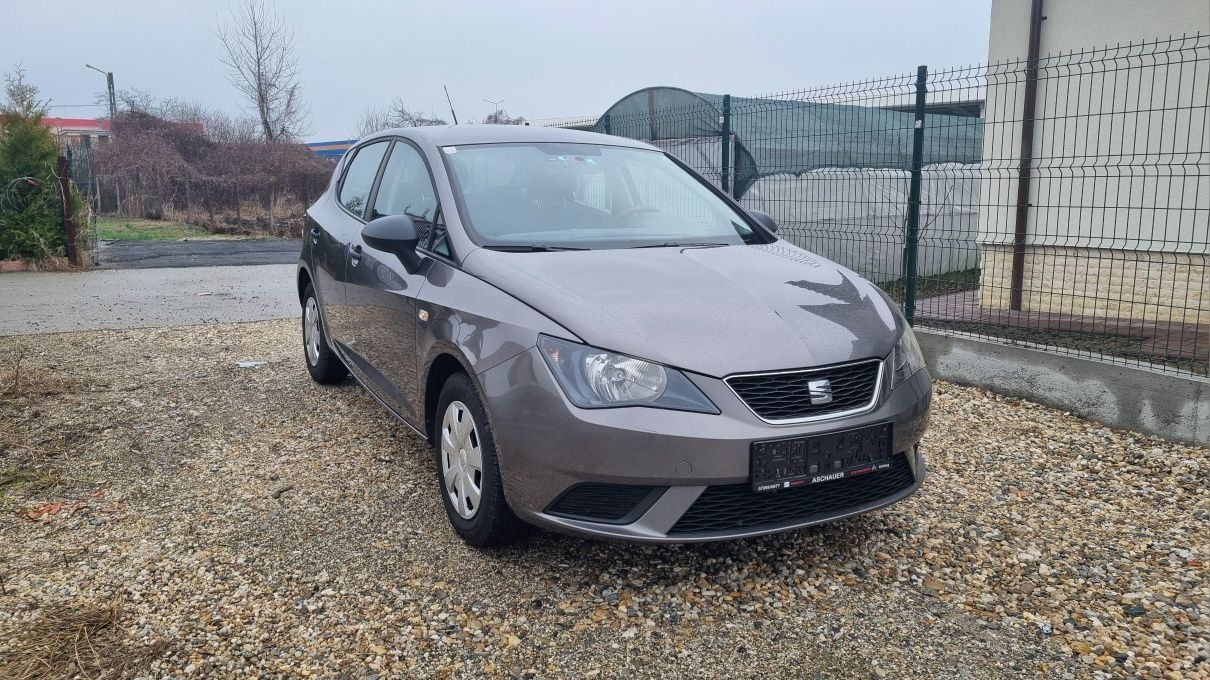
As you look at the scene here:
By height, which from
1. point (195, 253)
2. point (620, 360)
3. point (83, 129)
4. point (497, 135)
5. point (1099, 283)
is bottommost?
point (195, 253)

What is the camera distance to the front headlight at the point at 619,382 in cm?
281

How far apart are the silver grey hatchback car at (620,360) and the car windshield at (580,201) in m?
0.01

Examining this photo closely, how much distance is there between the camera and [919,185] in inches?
243

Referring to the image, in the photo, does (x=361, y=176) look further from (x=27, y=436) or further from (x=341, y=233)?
(x=27, y=436)

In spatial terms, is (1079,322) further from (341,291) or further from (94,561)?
(94,561)

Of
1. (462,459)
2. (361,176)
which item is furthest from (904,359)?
(361,176)

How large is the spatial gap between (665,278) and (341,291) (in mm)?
2196

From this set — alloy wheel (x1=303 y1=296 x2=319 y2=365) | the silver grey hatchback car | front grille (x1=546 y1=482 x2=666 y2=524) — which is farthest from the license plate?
alloy wheel (x1=303 y1=296 x2=319 y2=365)

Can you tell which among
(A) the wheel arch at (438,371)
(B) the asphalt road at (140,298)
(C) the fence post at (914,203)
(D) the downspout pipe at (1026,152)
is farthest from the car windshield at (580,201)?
(B) the asphalt road at (140,298)

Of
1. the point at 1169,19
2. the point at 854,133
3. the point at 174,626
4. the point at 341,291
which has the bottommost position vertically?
the point at 174,626

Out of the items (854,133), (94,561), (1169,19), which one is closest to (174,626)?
(94,561)

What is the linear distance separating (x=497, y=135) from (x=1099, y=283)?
533 centimetres

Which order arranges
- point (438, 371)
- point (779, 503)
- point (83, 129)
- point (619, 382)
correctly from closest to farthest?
point (619, 382)
point (779, 503)
point (438, 371)
point (83, 129)

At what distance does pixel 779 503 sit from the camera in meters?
2.96
